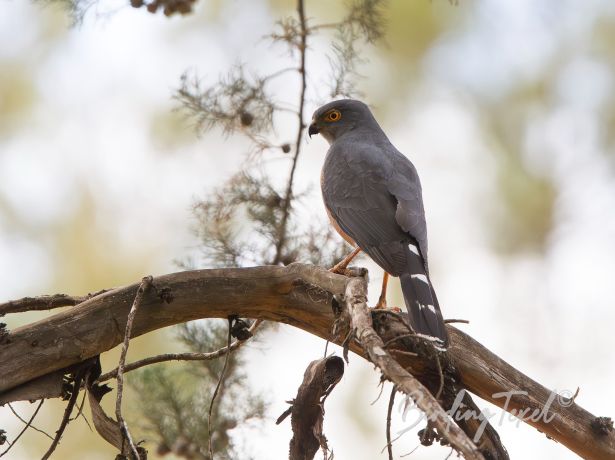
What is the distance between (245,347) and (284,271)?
2.49 feet

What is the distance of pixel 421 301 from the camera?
358 centimetres

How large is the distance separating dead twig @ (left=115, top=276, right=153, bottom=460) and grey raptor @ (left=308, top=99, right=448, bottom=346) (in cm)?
116

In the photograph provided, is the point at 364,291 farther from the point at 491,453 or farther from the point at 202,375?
the point at 202,375

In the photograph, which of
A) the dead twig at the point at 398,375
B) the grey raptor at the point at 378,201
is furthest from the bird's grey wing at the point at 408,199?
the dead twig at the point at 398,375

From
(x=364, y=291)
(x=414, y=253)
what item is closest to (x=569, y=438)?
(x=414, y=253)

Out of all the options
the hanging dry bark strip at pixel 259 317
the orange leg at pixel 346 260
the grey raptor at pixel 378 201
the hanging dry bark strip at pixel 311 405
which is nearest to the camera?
the hanging dry bark strip at pixel 311 405

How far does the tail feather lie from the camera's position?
3.37 m

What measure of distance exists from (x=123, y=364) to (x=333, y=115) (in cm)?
341

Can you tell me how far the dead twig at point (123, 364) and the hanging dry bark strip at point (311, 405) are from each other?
0.63m

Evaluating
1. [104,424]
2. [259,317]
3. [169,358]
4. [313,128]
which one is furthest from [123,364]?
[313,128]

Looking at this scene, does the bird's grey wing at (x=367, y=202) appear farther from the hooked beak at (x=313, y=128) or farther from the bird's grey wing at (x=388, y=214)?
the hooked beak at (x=313, y=128)

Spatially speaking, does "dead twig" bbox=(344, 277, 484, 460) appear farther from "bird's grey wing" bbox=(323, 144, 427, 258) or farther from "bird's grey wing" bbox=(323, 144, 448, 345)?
"bird's grey wing" bbox=(323, 144, 427, 258)

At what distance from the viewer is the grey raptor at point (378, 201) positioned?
3.75 meters

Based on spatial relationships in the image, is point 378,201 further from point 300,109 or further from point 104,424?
point 104,424
